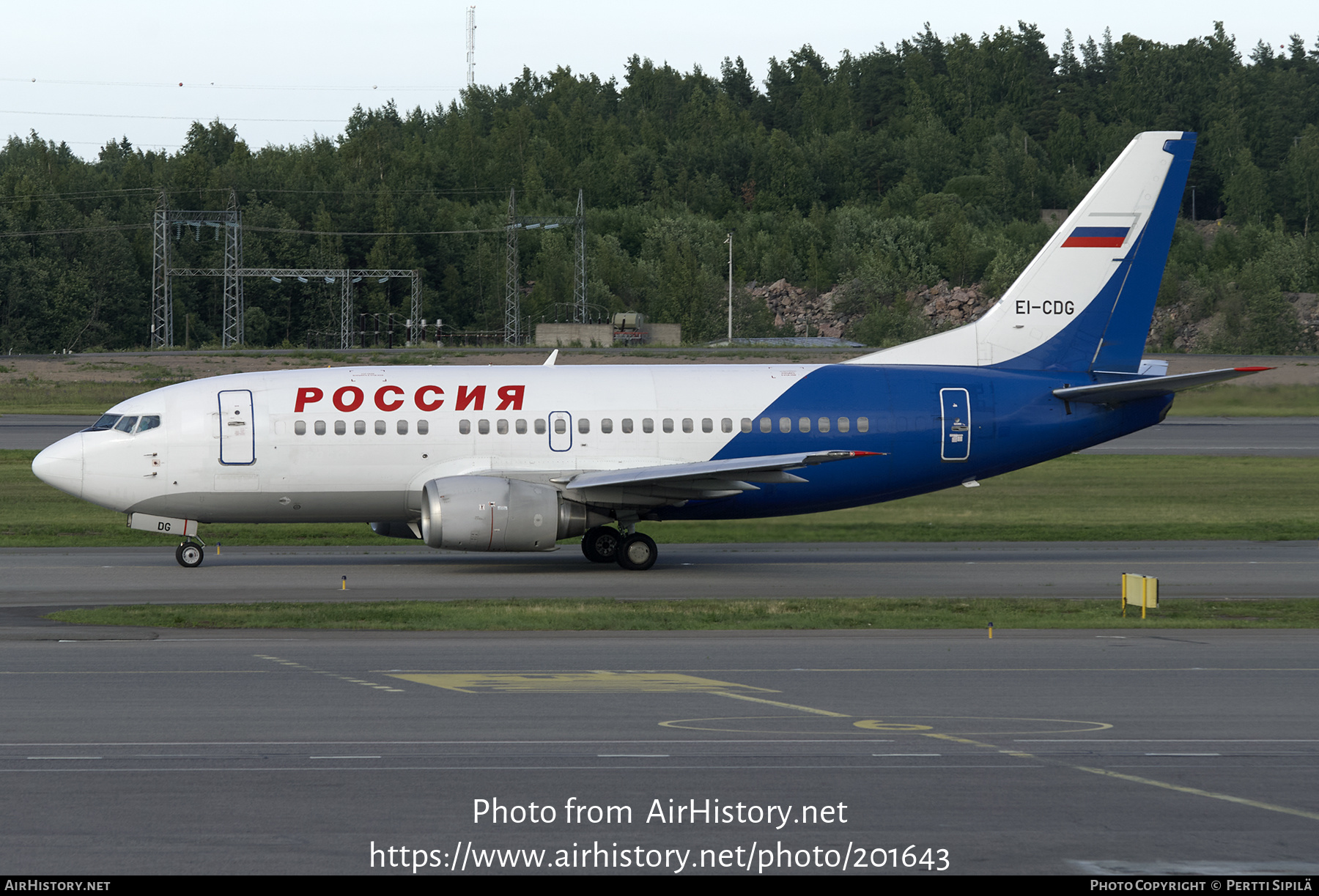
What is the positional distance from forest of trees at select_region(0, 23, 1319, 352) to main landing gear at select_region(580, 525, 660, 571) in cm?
8262

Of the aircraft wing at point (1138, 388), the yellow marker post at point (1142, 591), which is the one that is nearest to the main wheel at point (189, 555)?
the yellow marker post at point (1142, 591)

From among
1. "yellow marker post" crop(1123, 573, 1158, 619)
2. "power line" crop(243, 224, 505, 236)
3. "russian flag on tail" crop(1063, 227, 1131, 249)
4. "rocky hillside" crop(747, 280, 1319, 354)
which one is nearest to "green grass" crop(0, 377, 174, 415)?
"power line" crop(243, 224, 505, 236)

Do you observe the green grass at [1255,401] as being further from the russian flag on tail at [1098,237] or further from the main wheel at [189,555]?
the main wheel at [189,555]

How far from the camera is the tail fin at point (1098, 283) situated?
103 ft

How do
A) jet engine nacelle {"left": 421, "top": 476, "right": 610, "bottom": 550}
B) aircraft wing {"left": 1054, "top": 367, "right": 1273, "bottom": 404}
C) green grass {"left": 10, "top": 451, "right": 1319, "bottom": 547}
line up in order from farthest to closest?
green grass {"left": 10, "top": 451, "right": 1319, "bottom": 547}, aircraft wing {"left": 1054, "top": 367, "right": 1273, "bottom": 404}, jet engine nacelle {"left": 421, "top": 476, "right": 610, "bottom": 550}

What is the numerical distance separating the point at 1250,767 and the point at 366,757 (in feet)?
26.6

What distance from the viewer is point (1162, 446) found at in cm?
5619

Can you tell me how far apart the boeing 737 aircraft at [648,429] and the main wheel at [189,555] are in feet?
0.14

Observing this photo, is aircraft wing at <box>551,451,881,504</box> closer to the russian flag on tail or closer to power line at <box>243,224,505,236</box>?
the russian flag on tail

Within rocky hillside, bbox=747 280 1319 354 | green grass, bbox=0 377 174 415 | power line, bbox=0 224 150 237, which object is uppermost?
power line, bbox=0 224 150 237

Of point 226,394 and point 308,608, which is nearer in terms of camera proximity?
point 308,608

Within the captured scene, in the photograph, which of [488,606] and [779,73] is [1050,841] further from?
[779,73]

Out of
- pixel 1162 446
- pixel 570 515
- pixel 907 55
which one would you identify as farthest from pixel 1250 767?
pixel 907 55

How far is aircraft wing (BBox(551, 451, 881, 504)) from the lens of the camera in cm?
2766
